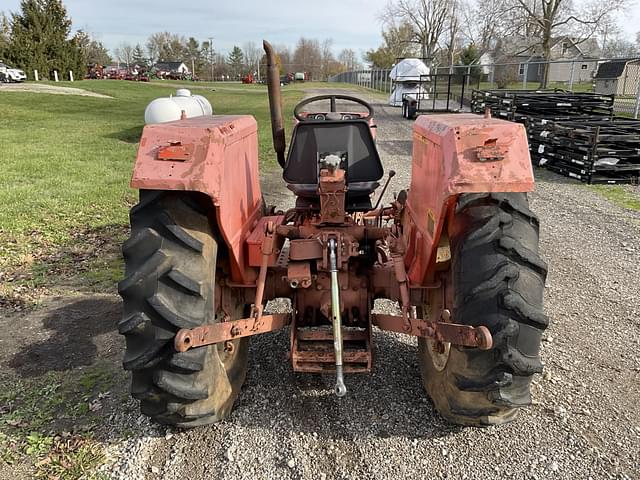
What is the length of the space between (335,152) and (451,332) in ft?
6.02

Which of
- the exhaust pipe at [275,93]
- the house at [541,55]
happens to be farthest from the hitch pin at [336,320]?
the house at [541,55]

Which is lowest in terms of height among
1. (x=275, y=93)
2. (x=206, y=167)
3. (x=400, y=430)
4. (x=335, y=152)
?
(x=400, y=430)

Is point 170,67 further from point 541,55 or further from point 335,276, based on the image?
point 335,276

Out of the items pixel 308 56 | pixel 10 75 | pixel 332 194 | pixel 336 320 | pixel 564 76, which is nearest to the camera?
pixel 336 320

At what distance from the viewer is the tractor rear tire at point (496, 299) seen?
2443mm

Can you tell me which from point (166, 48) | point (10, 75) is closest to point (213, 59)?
point (166, 48)

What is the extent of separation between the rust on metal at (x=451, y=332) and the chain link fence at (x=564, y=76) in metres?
16.1

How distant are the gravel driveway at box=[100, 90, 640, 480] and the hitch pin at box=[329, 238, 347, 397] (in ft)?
1.43

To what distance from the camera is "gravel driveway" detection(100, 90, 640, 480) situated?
2.73 m

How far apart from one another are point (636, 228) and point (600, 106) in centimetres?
883

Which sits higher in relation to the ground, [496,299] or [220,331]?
[496,299]

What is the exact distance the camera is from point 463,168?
2.40 meters

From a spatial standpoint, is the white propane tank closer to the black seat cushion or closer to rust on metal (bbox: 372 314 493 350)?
the black seat cushion

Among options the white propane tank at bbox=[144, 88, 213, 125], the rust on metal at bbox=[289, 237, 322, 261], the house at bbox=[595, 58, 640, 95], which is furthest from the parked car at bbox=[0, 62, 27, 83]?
the rust on metal at bbox=[289, 237, 322, 261]
